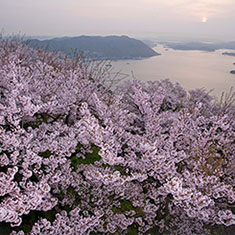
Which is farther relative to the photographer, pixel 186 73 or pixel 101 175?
pixel 186 73

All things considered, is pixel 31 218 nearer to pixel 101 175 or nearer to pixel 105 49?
pixel 101 175

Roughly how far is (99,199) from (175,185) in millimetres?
1686

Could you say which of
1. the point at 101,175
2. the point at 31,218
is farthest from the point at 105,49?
the point at 101,175

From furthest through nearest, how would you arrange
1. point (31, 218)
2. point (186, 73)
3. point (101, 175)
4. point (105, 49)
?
point (105, 49)
point (186, 73)
point (31, 218)
point (101, 175)

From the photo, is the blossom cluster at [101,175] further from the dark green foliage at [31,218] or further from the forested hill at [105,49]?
the forested hill at [105,49]

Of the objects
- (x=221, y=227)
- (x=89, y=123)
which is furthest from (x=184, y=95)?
(x=89, y=123)

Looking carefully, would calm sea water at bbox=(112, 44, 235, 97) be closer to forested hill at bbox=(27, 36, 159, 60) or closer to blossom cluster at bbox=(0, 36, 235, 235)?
forested hill at bbox=(27, 36, 159, 60)

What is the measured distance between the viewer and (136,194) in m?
4.26

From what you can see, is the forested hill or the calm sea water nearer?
the calm sea water

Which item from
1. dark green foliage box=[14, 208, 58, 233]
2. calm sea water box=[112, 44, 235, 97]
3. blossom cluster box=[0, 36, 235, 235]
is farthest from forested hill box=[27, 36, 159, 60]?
dark green foliage box=[14, 208, 58, 233]

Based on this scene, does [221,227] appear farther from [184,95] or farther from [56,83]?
[184,95]

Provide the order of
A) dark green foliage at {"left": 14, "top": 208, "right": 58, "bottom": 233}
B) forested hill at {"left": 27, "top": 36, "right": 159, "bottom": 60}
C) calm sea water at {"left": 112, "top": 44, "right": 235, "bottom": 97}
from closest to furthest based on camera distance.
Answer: dark green foliage at {"left": 14, "top": 208, "right": 58, "bottom": 233} < calm sea water at {"left": 112, "top": 44, "right": 235, "bottom": 97} < forested hill at {"left": 27, "top": 36, "right": 159, "bottom": 60}

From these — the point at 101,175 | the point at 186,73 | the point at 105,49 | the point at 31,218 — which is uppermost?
the point at 105,49

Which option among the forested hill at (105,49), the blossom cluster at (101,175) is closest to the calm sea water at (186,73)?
the forested hill at (105,49)
